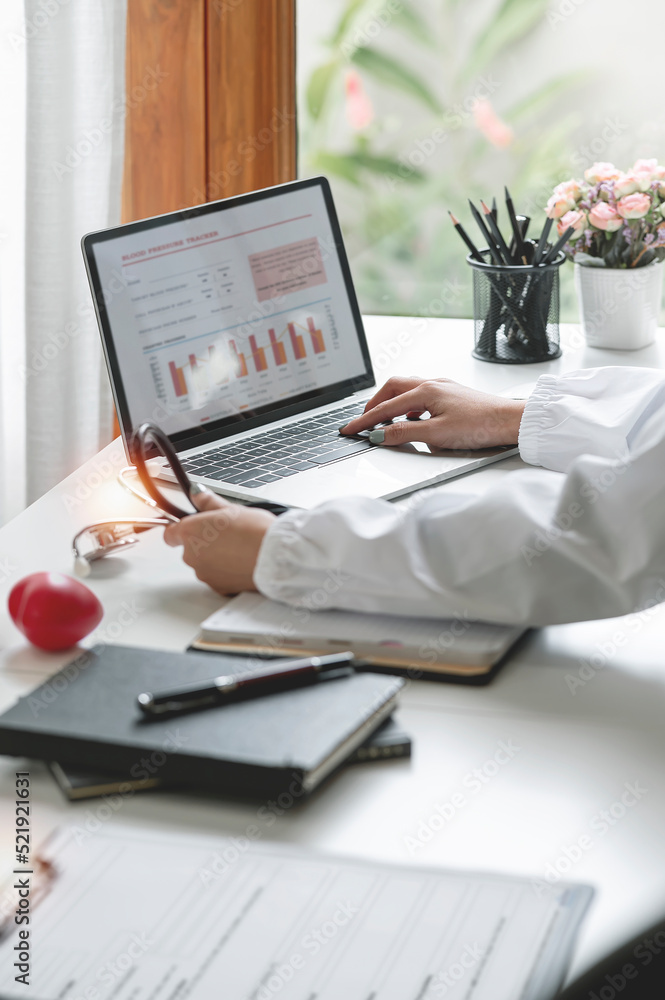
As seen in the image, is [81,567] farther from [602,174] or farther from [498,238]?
[602,174]

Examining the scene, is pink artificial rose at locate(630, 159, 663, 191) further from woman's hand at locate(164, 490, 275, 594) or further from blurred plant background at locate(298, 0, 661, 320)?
woman's hand at locate(164, 490, 275, 594)

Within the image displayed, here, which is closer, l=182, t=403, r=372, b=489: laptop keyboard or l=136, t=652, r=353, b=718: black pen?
l=136, t=652, r=353, b=718: black pen

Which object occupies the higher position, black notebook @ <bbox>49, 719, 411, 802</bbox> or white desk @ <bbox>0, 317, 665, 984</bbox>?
black notebook @ <bbox>49, 719, 411, 802</bbox>

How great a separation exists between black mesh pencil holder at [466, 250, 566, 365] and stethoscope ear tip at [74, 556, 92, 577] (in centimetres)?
80

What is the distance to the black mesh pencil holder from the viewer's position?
4.92 feet

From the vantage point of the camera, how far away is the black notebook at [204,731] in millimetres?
617

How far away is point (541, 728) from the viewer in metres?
0.71

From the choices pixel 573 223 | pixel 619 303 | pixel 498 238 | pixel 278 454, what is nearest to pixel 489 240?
pixel 498 238

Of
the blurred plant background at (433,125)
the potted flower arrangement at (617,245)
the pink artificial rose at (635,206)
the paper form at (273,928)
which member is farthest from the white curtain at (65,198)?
the paper form at (273,928)

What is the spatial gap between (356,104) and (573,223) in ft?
2.49

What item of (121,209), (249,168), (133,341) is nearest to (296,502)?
(133,341)

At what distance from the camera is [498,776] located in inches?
26.1

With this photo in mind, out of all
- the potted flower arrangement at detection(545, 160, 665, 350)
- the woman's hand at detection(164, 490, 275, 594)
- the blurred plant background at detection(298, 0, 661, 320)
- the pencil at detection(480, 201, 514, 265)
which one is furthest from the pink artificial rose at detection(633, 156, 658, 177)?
the woman's hand at detection(164, 490, 275, 594)

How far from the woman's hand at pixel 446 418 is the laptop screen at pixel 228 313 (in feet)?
0.45
